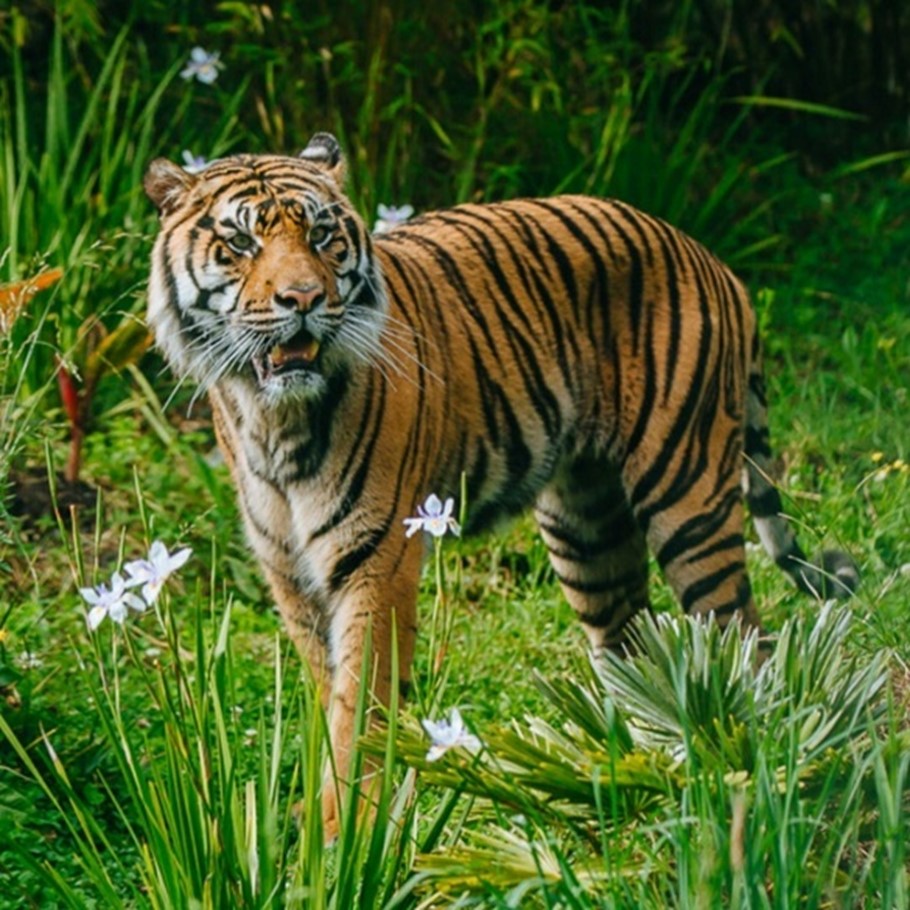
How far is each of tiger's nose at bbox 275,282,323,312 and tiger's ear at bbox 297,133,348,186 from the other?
1.77ft

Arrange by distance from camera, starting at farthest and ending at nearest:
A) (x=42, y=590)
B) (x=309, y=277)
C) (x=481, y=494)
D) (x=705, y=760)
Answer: (x=42, y=590), (x=481, y=494), (x=309, y=277), (x=705, y=760)

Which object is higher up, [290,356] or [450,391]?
[290,356]

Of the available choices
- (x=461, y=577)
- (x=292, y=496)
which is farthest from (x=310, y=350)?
(x=461, y=577)

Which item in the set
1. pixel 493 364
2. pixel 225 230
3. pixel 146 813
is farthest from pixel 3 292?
pixel 146 813

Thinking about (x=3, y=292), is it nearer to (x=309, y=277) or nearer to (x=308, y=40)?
(x=309, y=277)

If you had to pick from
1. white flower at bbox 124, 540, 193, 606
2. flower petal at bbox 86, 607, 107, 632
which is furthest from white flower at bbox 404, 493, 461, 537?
flower petal at bbox 86, 607, 107, 632

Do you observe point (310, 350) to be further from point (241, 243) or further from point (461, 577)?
point (461, 577)

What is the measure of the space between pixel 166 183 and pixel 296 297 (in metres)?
0.56

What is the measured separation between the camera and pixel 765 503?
533cm

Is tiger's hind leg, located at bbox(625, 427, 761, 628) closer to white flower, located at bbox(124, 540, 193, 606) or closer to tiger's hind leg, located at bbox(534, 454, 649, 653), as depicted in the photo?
tiger's hind leg, located at bbox(534, 454, 649, 653)

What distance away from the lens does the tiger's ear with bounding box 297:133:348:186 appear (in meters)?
4.79

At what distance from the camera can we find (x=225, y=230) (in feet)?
14.7

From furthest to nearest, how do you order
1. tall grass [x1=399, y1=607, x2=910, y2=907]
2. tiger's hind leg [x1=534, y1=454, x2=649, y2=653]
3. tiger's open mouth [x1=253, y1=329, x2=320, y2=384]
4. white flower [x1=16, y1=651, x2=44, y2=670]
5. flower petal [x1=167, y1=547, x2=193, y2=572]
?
tiger's hind leg [x1=534, y1=454, x2=649, y2=653] → white flower [x1=16, y1=651, x2=44, y2=670] → tiger's open mouth [x1=253, y1=329, x2=320, y2=384] → flower petal [x1=167, y1=547, x2=193, y2=572] → tall grass [x1=399, y1=607, x2=910, y2=907]

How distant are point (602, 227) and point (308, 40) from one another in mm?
2965
